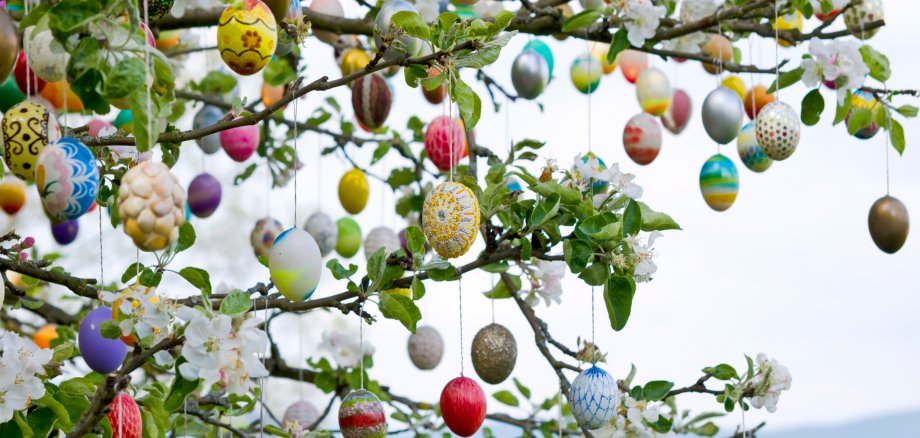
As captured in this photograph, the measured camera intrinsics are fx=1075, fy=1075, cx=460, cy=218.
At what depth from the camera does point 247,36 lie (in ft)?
5.36

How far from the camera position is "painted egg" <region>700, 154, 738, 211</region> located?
2717 mm

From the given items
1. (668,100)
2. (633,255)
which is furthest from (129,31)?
(668,100)

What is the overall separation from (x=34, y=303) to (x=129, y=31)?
1.04m

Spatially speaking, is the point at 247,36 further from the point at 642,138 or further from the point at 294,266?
the point at 642,138

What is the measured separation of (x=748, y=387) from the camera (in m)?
2.17

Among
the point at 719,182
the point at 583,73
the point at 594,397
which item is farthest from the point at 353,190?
the point at 594,397

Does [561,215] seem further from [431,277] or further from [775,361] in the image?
[775,361]

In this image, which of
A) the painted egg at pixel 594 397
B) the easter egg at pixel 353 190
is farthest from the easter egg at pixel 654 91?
the painted egg at pixel 594 397

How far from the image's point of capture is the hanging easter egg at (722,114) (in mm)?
2652

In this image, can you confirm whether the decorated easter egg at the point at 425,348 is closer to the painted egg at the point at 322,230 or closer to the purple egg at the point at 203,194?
the painted egg at the point at 322,230

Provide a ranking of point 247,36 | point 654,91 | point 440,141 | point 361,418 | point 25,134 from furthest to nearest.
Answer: point 654,91 < point 440,141 < point 361,418 < point 247,36 < point 25,134

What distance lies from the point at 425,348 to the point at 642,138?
89cm

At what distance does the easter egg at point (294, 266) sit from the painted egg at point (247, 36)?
291 mm

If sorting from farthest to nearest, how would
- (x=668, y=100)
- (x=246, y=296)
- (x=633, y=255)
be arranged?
(x=668, y=100), (x=633, y=255), (x=246, y=296)
